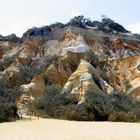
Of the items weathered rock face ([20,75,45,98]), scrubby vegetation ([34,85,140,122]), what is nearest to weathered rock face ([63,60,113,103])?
scrubby vegetation ([34,85,140,122])

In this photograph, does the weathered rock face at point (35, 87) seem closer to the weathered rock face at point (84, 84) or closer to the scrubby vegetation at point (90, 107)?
the weathered rock face at point (84, 84)

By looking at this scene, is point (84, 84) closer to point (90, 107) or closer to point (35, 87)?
point (35, 87)

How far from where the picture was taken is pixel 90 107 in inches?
996

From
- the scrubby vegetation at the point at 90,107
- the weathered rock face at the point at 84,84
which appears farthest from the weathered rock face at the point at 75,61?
the scrubby vegetation at the point at 90,107

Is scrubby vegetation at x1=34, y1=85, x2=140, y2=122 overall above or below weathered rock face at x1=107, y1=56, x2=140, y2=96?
below

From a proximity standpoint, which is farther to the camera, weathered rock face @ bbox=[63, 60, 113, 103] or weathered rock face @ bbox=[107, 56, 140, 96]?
weathered rock face @ bbox=[107, 56, 140, 96]

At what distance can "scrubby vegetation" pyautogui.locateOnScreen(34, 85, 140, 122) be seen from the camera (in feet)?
80.6

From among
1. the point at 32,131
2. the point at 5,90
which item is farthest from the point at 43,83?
the point at 32,131

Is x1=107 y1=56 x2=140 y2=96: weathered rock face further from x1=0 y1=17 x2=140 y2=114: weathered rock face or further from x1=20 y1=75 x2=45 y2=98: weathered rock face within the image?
x1=20 y1=75 x2=45 y2=98: weathered rock face

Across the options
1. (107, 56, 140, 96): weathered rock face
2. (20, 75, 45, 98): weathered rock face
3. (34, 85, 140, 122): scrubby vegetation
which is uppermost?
(107, 56, 140, 96): weathered rock face

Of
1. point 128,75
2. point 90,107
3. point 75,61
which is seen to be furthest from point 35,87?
point 128,75

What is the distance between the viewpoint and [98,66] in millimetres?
39625

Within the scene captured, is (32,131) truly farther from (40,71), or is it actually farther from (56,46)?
(56,46)

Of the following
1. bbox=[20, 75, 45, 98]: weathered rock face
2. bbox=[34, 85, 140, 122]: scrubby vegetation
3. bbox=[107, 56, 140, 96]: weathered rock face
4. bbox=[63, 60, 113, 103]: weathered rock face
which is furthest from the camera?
bbox=[107, 56, 140, 96]: weathered rock face
